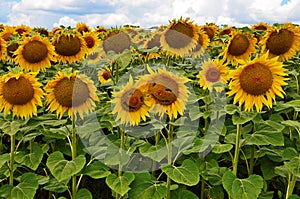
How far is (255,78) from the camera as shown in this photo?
259cm

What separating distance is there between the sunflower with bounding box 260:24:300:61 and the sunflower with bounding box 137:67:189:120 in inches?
64.5

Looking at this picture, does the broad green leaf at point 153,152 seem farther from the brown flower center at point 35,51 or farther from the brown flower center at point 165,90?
the brown flower center at point 35,51

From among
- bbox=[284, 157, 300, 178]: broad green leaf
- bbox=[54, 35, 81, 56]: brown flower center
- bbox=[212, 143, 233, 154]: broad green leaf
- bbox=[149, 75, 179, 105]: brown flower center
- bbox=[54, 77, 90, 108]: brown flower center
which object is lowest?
bbox=[284, 157, 300, 178]: broad green leaf

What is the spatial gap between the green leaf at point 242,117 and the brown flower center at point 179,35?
1197 mm

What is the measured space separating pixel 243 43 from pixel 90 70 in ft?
4.64

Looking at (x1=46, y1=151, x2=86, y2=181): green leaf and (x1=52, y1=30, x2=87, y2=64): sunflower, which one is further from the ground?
(x1=52, y1=30, x2=87, y2=64): sunflower

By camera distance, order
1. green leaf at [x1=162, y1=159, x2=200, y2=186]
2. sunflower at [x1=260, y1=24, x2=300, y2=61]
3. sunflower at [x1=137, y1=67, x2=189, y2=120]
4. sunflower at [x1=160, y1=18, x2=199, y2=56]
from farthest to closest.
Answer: sunflower at [x1=260, y1=24, x2=300, y2=61] → sunflower at [x1=160, y1=18, x2=199, y2=56] → green leaf at [x1=162, y1=159, x2=200, y2=186] → sunflower at [x1=137, y1=67, x2=189, y2=120]

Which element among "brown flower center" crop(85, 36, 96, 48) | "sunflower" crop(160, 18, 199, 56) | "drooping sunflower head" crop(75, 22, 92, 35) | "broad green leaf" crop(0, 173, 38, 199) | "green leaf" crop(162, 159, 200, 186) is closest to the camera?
"green leaf" crop(162, 159, 200, 186)

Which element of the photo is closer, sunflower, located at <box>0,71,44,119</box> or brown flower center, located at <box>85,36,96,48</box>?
sunflower, located at <box>0,71,44,119</box>

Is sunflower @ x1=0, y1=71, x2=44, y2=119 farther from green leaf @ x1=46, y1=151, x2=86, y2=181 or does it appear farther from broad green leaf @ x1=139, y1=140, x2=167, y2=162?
broad green leaf @ x1=139, y1=140, x2=167, y2=162

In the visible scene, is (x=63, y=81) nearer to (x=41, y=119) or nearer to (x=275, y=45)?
(x=41, y=119)

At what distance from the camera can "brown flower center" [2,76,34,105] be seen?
9.04ft

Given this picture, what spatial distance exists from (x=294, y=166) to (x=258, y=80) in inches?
21.8

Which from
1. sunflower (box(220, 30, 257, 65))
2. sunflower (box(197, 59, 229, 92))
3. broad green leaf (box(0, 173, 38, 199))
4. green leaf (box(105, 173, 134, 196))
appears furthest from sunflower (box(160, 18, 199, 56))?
broad green leaf (box(0, 173, 38, 199))
